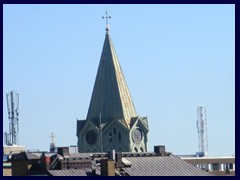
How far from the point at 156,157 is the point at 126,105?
48.5 m

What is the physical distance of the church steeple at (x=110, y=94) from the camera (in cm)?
12669

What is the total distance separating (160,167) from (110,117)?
51.8 meters

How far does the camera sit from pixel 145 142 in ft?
428

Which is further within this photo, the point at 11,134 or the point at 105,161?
the point at 11,134

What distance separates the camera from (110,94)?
127m

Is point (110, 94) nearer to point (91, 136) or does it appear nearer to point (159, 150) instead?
point (91, 136)

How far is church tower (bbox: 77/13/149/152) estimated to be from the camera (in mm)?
126688

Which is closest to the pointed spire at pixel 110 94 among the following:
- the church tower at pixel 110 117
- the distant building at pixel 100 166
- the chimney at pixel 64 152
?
the church tower at pixel 110 117

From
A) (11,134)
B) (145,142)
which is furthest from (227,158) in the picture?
(11,134)

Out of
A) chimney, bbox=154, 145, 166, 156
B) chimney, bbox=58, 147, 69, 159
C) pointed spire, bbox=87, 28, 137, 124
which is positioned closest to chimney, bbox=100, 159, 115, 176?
chimney, bbox=58, 147, 69, 159

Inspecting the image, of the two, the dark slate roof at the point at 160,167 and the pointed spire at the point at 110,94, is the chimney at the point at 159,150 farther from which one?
the pointed spire at the point at 110,94

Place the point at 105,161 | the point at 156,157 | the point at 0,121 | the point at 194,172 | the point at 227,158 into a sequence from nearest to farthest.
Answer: the point at 0,121 < the point at 105,161 < the point at 194,172 < the point at 156,157 < the point at 227,158
